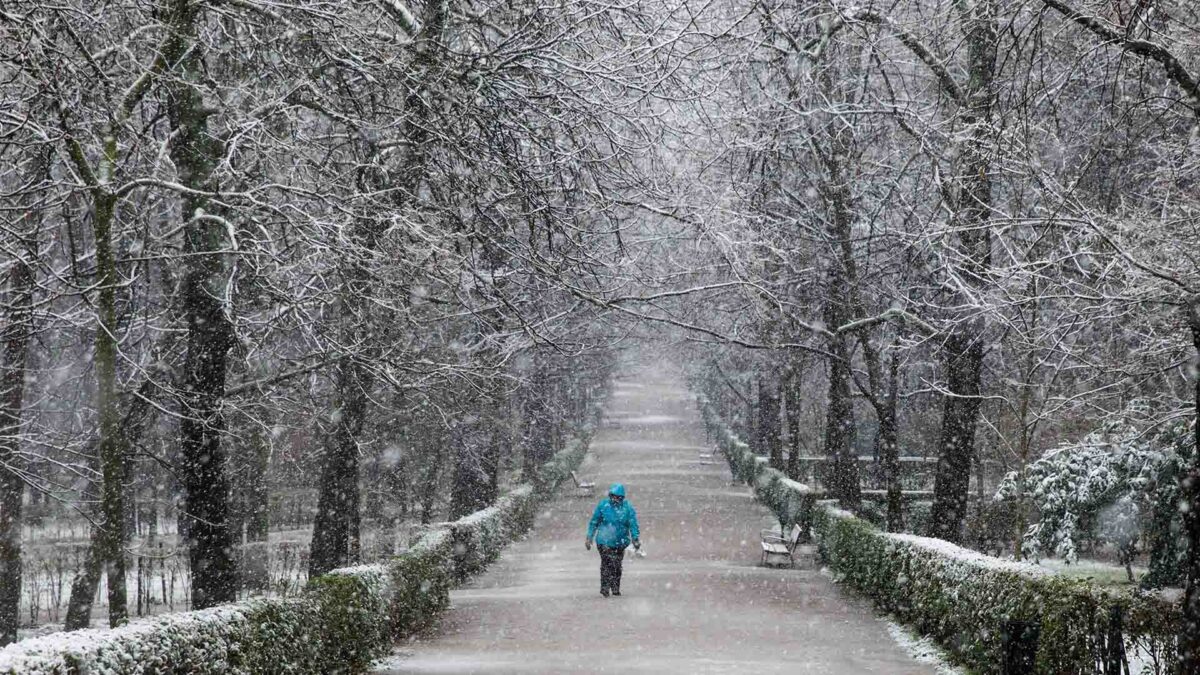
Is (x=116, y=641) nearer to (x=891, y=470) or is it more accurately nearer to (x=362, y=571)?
(x=362, y=571)

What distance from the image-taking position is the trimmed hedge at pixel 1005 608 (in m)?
8.23

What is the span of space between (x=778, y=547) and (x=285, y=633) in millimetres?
15329

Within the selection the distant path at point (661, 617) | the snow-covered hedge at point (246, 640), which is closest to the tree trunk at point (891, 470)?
the distant path at point (661, 617)

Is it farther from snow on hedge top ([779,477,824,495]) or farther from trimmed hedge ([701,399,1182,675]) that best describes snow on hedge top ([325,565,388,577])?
snow on hedge top ([779,477,824,495])

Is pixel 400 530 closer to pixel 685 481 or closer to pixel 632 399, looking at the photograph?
pixel 685 481

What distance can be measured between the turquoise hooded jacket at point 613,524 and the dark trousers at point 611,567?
94 millimetres


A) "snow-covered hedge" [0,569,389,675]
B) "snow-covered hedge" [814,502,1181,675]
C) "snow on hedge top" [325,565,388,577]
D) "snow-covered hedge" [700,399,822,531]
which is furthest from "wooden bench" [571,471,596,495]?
"snow-covered hedge" [0,569,389,675]

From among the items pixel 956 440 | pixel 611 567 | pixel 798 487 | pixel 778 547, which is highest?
pixel 956 440

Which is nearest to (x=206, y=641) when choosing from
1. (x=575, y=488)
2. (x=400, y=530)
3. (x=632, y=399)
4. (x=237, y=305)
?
(x=237, y=305)

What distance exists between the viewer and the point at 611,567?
17.5 metres

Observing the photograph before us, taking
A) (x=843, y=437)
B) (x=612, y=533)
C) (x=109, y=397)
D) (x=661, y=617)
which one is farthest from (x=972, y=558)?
(x=843, y=437)

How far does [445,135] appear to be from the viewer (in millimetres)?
8766

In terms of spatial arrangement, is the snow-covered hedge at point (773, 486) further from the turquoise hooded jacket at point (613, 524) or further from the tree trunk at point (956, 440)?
the turquoise hooded jacket at point (613, 524)

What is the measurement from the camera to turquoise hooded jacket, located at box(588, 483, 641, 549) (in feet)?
56.8
